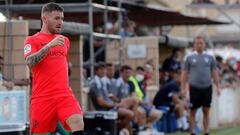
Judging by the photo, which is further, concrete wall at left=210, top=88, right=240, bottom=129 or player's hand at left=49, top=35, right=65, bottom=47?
concrete wall at left=210, top=88, right=240, bottom=129

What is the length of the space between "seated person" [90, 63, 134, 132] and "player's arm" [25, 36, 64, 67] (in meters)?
6.67

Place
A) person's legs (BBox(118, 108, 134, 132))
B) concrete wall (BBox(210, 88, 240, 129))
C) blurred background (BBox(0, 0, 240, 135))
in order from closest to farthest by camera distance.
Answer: blurred background (BBox(0, 0, 240, 135)) → person's legs (BBox(118, 108, 134, 132)) → concrete wall (BBox(210, 88, 240, 129))

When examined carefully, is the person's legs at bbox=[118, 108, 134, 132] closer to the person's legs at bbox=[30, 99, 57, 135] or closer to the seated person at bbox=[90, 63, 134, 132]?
the seated person at bbox=[90, 63, 134, 132]

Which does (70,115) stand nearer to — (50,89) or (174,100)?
(50,89)

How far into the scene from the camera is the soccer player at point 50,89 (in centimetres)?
996

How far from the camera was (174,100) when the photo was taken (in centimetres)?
2125

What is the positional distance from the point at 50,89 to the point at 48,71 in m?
0.20

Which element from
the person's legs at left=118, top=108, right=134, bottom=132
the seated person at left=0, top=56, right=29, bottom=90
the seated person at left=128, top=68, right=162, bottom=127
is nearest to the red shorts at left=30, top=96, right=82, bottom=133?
the seated person at left=0, top=56, right=29, bottom=90

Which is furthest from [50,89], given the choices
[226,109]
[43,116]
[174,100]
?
[226,109]

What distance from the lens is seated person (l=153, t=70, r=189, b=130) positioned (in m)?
20.7

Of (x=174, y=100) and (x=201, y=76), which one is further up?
(x=201, y=76)

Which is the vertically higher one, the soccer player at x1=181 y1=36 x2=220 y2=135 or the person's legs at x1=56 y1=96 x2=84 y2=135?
the person's legs at x1=56 y1=96 x2=84 y2=135

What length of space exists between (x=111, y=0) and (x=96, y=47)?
1558 millimetres

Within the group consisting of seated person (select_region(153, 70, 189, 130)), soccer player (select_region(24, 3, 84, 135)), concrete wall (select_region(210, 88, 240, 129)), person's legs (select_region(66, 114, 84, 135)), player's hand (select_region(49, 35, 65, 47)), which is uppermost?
player's hand (select_region(49, 35, 65, 47))
